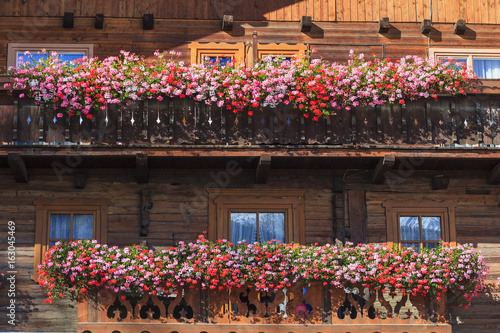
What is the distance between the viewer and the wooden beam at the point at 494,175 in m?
17.2

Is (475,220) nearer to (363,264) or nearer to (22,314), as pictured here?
(363,264)

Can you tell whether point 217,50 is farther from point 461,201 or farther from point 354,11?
point 461,201

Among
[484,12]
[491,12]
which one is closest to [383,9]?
[484,12]

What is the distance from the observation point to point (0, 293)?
55.3 ft

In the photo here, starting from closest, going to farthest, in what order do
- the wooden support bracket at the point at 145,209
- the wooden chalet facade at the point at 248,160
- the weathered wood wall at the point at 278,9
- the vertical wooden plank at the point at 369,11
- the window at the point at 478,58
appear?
the wooden chalet facade at the point at 248,160 < the wooden support bracket at the point at 145,209 < the weathered wood wall at the point at 278,9 < the window at the point at 478,58 < the vertical wooden plank at the point at 369,11

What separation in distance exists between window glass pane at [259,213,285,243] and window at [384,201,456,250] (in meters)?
2.05

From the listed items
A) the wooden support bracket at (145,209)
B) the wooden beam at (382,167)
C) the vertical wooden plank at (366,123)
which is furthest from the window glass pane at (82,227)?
the wooden beam at (382,167)

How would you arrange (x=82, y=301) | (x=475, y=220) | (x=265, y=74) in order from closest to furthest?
1. (x=82, y=301)
2. (x=265, y=74)
3. (x=475, y=220)

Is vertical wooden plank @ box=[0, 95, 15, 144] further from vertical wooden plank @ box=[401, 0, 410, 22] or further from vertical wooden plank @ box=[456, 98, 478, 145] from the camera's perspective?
vertical wooden plank @ box=[401, 0, 410, 22]

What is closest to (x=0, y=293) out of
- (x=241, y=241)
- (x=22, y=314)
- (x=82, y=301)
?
(x=22, y=314)

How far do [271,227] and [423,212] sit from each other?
2985 mm

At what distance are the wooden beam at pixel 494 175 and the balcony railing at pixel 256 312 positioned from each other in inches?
119

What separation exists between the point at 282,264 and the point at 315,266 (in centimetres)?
57

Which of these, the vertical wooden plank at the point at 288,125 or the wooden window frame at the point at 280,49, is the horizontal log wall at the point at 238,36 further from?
the vertical wooden plank at the point at 288,125
